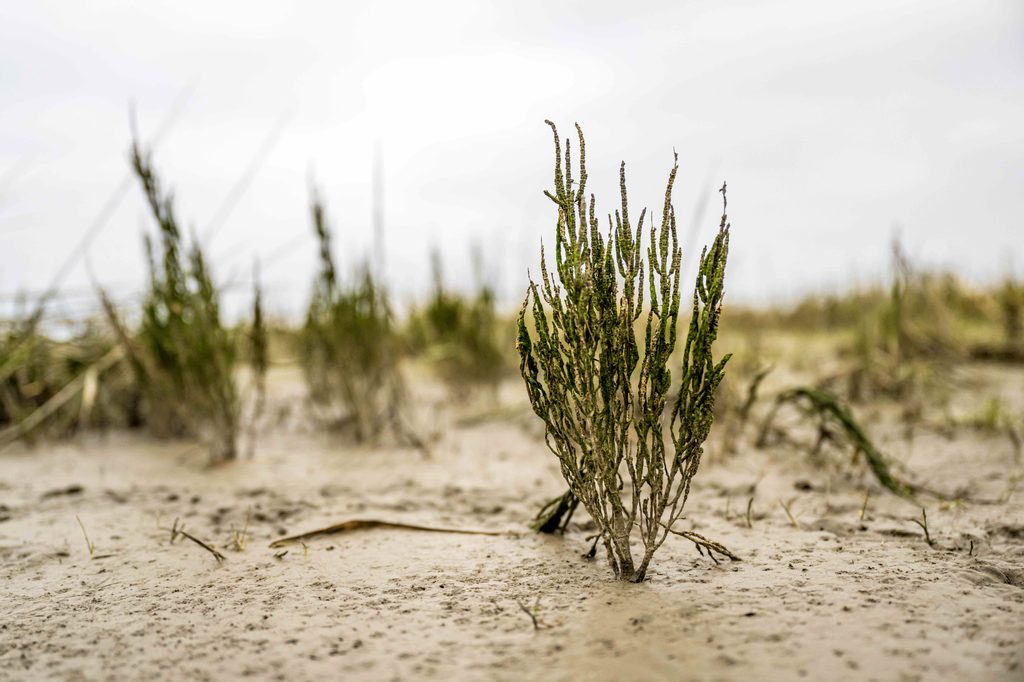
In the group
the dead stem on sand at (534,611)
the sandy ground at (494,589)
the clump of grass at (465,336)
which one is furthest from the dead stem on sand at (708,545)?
the clump of grass at (465,336)

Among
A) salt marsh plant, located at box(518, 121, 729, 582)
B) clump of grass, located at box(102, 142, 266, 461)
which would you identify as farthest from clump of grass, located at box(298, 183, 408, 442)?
salt marsh plant, located at box(518, 121, 729, 582)

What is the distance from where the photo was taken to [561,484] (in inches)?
132

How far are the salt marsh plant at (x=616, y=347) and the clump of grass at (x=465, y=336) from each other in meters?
3.57

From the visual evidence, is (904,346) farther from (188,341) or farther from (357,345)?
(188,341)

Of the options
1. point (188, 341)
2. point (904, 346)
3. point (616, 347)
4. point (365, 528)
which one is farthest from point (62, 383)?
point (904, 346)

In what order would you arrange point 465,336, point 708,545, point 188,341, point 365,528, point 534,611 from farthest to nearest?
point 465,336 < point 188,341 < point 365,528 < point 708,545 < point 534,611

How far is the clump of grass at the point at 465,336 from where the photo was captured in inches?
223

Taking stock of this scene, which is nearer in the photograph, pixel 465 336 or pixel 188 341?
pixel 188 341

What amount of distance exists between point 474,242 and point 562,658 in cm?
456

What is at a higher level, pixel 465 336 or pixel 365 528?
pixel 465 336

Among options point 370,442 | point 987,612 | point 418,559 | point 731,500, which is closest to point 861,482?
point 731,500

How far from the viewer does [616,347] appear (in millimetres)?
2008

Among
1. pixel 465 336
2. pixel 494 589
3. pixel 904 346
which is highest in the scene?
pixel 465 336

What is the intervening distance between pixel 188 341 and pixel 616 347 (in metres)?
2.67
